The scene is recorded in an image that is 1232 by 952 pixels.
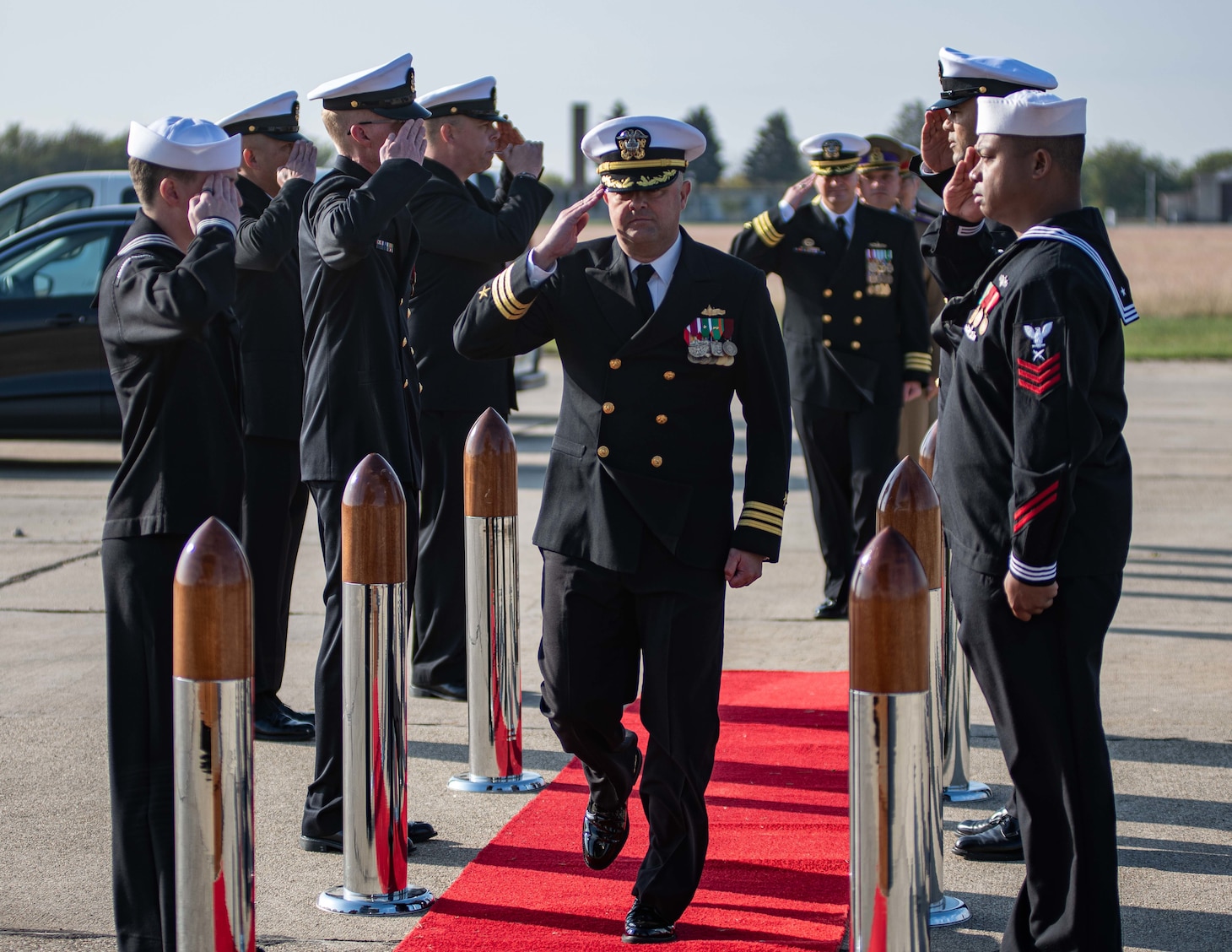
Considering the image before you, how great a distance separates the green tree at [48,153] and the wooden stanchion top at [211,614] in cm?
4776

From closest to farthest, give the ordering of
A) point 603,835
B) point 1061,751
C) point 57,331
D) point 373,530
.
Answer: point 1061,751, point 373,530, point 603,835, point 57,331

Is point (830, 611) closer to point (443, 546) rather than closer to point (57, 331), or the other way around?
point (443, 546)

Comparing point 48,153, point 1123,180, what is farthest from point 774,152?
point 48,153

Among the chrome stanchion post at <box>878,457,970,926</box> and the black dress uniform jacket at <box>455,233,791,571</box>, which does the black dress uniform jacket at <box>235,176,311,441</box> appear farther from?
the chrome stanchion post at <box>878,457,970,926</box>

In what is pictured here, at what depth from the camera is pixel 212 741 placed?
3.40 metres

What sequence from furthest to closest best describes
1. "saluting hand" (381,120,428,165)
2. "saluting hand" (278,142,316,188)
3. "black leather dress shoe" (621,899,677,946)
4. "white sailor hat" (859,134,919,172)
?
1. "white sailor hat" (859,134,919,172)
2. "saluting hand" (278,142,316,188)
3. "saluting hand" (381,120,428,165)
4. "black leather dress shoe" (621,899,677,946)

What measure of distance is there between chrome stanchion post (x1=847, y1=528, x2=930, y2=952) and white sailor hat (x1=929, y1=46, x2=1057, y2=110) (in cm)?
204

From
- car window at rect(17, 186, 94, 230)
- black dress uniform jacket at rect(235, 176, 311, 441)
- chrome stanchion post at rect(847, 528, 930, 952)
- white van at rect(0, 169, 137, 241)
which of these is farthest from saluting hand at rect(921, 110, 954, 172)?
car window at rect(17, 186, 94, 230)

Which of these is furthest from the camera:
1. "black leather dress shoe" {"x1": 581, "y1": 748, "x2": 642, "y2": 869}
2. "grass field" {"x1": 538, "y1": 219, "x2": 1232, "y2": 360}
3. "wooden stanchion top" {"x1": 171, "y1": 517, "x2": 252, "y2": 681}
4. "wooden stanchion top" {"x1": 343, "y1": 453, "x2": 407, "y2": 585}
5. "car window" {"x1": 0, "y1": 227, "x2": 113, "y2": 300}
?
"grass field" {"x1": 538, "y1": 219, "x2": 1232, "y2": 360}

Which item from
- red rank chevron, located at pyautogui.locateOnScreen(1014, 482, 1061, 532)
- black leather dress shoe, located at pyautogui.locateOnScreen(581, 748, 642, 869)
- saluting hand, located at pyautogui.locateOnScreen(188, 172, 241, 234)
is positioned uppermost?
saluting hand, located at pyautogui.locateOnScreen(188, 172, 241, 234)

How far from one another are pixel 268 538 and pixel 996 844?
9.80 ft

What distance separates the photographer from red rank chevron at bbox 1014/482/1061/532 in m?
3.62

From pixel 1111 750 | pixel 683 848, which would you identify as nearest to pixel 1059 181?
pixel 683 848

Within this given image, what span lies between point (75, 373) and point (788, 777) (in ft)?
30.0
